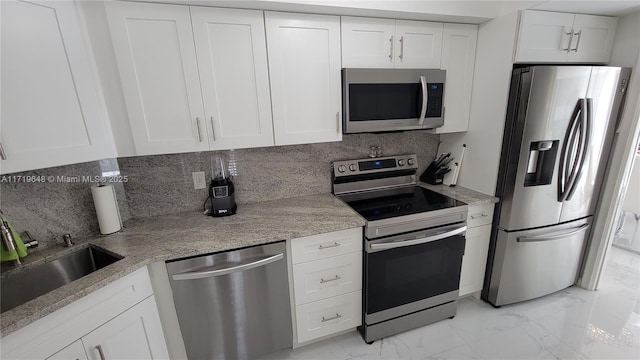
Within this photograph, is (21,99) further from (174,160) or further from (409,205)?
(409,205)

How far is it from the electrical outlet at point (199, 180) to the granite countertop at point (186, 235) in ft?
0.62

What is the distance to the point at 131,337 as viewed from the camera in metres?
1.22

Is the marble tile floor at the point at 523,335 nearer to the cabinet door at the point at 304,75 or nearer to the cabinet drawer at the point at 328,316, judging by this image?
the cabinet drawer at the point at 328,316

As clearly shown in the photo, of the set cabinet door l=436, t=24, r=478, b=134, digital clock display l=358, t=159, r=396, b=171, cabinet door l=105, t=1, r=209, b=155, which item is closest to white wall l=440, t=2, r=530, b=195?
cabinet door l=436, t=24, r=478, b=134

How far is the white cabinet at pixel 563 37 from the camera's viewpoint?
164 centimetres

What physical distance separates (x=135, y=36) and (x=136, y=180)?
879mm

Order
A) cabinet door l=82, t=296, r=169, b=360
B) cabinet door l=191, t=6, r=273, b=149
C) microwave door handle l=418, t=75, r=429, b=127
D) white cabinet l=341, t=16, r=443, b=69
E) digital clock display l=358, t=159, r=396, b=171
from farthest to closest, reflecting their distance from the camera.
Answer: digital clock display l=358, t=159, r=396, b=171 → microwave door handle l=418, t=75, r=429, b=127 → white cabinet l=341, t=16, r=443, b=69 → cabinet door l=191, t=6, r=273, b=149 → cabinet door l=82, t=296, r=169, b=360

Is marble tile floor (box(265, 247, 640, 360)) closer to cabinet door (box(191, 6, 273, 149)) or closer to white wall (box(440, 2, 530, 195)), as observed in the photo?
white wall (box(440, 2, 530, 195))

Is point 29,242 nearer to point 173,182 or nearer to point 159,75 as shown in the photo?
point 173,182

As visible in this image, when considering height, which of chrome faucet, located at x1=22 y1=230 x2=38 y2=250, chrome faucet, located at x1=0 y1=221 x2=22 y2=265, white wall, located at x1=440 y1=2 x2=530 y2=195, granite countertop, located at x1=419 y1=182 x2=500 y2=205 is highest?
white wall, located at x1=440 y1=2 x2=530 y2=195

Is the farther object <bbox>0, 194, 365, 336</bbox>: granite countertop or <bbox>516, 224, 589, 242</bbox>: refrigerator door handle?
<bbox>516, 224, 589, 242</bbox>: refrigerator door handle

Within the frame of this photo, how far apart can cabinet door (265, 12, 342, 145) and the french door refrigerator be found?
1.19 metres

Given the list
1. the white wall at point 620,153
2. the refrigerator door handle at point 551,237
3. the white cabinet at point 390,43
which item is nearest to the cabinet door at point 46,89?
the white cabinet at point 390,43

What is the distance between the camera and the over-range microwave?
1.67 meters
